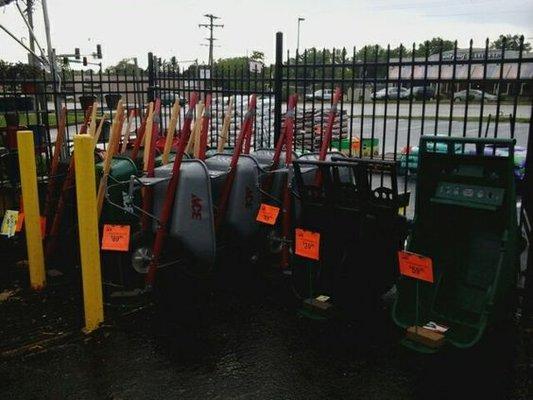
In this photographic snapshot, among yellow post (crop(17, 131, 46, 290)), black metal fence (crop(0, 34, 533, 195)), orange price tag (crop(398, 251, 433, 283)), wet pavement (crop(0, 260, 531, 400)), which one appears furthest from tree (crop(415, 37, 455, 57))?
yellow post (crop(17, 131, 46, 290))

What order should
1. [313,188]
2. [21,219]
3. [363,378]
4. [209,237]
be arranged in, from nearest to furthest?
[363,378]
[313,188]
[209,237]
[21,219]

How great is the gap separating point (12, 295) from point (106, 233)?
1.16 meters

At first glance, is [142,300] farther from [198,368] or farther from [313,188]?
[313,188]

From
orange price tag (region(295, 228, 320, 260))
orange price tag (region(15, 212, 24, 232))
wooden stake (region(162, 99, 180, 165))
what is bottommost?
orange price tag (region(15, 212, 24, 232))

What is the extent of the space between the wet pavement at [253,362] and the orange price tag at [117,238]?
1.84 ft

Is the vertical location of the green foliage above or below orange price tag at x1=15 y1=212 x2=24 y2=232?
above

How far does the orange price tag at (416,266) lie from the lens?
327cm

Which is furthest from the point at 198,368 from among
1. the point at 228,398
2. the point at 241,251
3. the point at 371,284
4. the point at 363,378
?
the point at 241,251

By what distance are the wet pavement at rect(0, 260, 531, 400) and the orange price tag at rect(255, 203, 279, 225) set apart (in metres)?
0.81

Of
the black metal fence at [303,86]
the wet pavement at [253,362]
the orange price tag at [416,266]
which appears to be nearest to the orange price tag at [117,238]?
the wet pavement at [253,362]

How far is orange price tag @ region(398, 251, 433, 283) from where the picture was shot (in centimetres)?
327

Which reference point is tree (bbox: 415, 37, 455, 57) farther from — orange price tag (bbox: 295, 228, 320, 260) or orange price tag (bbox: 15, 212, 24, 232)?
orange price tag (bbox: 15, 212, 24, 232)

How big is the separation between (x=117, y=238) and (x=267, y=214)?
131 centimetres

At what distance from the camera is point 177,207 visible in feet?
14.0
